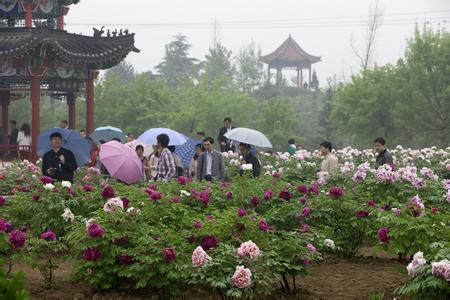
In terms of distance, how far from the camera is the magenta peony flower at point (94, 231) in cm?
659

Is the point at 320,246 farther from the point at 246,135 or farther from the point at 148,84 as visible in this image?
the point at 148,84

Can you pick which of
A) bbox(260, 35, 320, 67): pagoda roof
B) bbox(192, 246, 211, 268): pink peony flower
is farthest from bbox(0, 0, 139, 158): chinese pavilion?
bbox(260, 35, 320, 67): pagoda roof

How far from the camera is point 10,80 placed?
79.4 ft

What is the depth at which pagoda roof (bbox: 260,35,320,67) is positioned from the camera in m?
84.1

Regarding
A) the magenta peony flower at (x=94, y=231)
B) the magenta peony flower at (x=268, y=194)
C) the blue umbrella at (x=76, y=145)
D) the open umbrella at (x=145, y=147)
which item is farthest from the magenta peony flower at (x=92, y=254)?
the open umbrella at (x=145, y=147)

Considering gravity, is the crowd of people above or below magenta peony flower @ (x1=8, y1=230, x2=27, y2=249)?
above

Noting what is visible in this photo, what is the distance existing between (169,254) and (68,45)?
18427 millimetres

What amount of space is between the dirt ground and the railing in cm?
1411

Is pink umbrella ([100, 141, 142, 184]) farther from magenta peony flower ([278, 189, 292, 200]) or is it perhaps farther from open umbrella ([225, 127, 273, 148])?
magenta peony flower ([278, 189, 292, 200])

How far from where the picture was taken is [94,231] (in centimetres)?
659

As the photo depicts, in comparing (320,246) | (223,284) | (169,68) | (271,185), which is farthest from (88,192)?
(169,68)

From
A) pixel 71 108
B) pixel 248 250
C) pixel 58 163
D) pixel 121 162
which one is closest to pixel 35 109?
pixel 71 108

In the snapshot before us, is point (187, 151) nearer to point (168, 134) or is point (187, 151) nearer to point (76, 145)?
point (168, 134)

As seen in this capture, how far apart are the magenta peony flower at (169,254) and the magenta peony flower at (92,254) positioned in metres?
0.63
